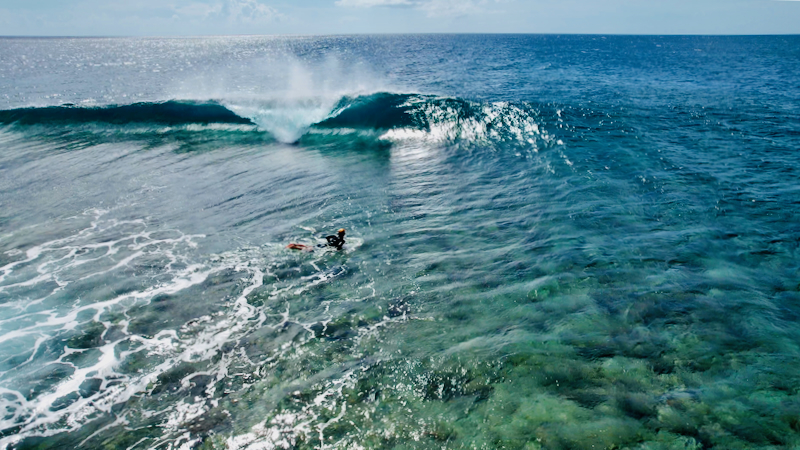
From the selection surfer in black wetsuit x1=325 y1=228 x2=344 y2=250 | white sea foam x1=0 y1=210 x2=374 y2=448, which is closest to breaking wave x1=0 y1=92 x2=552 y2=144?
surfer in black wetsuit x1=325 y1=228 x2=344 y2=250

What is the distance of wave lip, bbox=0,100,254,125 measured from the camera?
29.5m

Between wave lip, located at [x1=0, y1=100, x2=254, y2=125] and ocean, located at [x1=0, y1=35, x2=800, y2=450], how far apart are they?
21.5 feet

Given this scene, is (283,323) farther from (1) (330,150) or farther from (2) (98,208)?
(1) (330,150)

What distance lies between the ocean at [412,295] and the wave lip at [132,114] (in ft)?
21.5

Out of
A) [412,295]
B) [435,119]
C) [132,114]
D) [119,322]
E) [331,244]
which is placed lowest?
[119,322]

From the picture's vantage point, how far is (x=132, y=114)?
1184 inches

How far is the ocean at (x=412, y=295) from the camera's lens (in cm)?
709

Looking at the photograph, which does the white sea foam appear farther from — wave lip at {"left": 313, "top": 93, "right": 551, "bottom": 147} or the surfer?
wave lip at {"left": 313, "top": 93, "right": 551, "bottom": 147}

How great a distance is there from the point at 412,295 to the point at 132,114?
29.1m

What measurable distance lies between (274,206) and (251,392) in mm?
9325

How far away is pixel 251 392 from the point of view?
7.74 meters

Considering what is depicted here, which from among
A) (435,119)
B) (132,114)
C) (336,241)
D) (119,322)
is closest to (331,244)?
(336,241)

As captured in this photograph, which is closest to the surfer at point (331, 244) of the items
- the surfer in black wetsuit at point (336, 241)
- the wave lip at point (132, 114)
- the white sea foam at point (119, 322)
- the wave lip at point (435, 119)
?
the surfer in black wetsuit at point (336, 241)

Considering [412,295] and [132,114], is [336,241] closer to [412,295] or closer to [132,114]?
[412,295]
